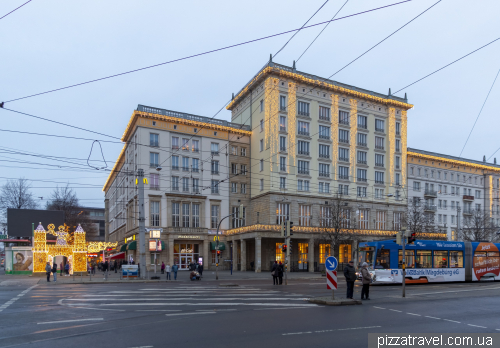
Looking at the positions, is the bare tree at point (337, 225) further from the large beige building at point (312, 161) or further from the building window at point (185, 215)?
the building window at point (185, 215)

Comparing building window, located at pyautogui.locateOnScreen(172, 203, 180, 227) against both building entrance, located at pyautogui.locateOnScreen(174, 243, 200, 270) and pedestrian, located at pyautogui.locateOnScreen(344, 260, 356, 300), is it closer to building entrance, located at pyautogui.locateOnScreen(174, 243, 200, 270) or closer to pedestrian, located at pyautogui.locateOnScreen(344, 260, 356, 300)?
building entrance, located at pyautogui.locateOnScreen(174, 243, 200, 270)

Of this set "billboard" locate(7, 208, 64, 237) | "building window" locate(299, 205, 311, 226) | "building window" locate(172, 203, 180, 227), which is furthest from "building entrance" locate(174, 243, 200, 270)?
"billboard" locate(7, 208, 64, 237)

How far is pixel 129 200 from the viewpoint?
204 ft

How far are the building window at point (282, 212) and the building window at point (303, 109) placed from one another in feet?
40.8

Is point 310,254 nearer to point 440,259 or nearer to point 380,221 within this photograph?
point 380,221

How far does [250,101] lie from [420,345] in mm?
55330

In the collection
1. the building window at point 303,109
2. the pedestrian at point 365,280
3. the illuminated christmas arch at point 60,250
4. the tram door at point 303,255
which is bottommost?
the tram door at point 303,255

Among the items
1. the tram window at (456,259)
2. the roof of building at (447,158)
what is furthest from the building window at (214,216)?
the tram window at (456,259)

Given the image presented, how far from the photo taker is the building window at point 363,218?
6234cm

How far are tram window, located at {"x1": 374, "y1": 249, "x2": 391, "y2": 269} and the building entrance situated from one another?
110 ft

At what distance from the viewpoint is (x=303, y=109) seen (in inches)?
2339

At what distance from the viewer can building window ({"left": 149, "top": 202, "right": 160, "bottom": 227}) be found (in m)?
55.4

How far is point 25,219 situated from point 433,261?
159 feet

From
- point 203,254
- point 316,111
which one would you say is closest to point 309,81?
point 316,111
